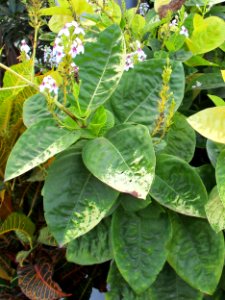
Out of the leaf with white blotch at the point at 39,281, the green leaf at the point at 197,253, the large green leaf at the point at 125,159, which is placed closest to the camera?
the large green leaf at the point at 125,159

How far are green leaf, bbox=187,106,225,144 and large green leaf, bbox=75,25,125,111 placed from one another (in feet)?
0.44

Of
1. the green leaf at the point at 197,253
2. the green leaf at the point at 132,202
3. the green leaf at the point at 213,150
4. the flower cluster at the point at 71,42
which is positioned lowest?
the green leaf at the point at 197,253

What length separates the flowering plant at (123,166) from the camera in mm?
664

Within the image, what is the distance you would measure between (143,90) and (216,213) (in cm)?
23

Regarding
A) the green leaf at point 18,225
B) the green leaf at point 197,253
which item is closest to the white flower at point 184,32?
the green leaf at point 197,253

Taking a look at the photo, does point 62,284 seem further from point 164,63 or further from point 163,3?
point 163,3

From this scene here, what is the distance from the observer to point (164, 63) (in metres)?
0.75

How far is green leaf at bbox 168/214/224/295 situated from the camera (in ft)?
2.38

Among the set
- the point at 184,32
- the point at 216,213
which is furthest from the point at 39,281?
the point at 184,32

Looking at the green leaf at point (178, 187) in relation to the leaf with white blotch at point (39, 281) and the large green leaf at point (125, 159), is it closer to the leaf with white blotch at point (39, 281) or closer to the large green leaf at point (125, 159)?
the large green leaf at point (125, 159)

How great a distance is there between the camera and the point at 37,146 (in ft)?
2.22

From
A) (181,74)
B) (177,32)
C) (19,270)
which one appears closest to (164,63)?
(181,74)

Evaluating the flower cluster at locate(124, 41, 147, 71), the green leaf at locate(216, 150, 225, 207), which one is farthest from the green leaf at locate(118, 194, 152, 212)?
the flower cluster at locate(124, 41, 147, 71)

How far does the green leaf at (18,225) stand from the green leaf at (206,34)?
1.55 ft
